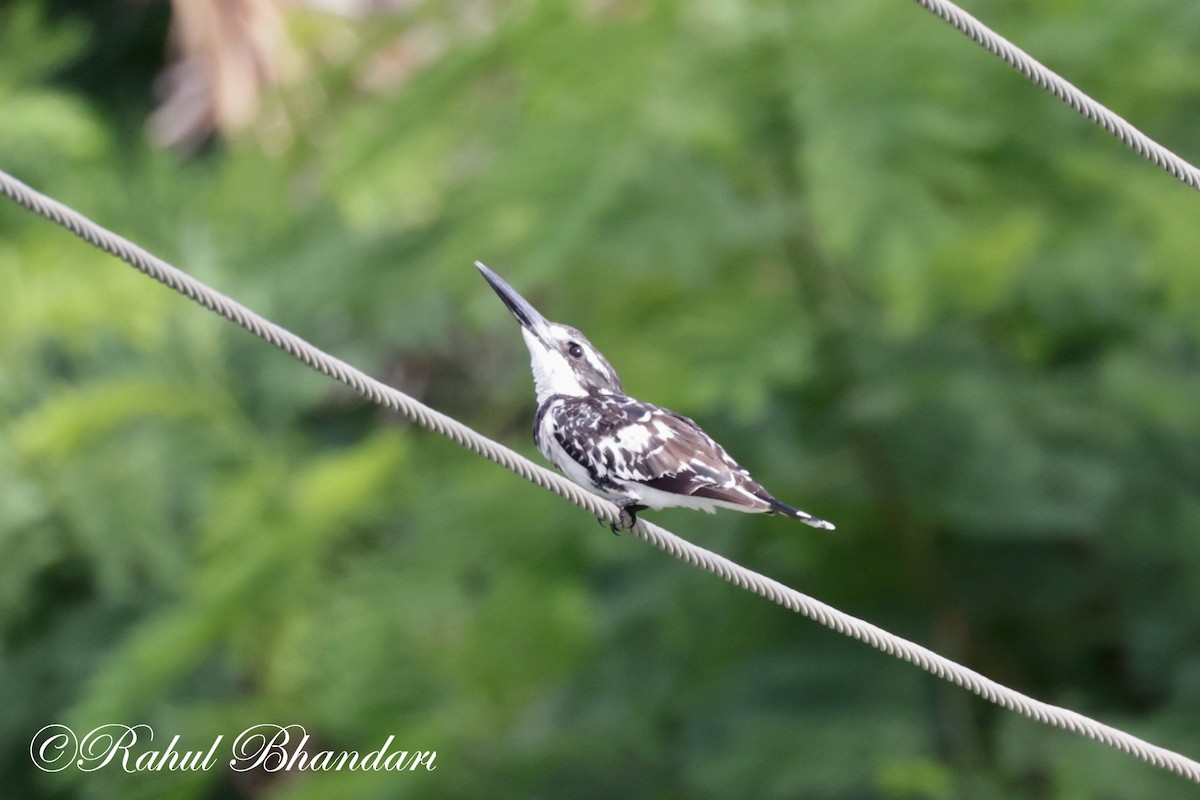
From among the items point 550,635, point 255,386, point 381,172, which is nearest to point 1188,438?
point 550,635

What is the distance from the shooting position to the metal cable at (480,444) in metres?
3.47

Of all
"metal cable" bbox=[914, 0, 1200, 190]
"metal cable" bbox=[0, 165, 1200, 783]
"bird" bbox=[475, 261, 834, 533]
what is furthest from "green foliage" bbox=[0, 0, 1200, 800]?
"metal cable" bbox=[0, 165, 1200, 783]

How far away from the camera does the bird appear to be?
175 inches

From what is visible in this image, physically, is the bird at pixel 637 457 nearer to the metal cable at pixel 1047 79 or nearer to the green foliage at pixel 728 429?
the green foliage at pixel 728 429

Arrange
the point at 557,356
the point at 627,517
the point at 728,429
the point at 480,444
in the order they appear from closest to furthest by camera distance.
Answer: the point at 480,444
the point at 627,517
the point at 557,356
the point at 728,429

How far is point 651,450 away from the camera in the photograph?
15.0 feet

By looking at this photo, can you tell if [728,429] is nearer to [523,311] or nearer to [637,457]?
[523,311]

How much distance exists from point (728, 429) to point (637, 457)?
2341mm

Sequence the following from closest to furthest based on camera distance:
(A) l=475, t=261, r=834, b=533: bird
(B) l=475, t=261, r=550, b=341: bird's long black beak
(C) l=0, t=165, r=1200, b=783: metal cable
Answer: (C) l=0, t=165, r=1200, b=783: metal cable < (A) l=475, t=261, r=834, b=533: bird < (B) l=475, t=261, r=550, b=341: bird's long black beak

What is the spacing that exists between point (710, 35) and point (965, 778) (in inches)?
130

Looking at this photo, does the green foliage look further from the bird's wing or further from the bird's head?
the bird's wing

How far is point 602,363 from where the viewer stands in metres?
5.44

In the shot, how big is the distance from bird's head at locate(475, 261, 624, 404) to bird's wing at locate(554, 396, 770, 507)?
1.20ft

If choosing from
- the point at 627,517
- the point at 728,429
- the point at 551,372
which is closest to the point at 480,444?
the point at 627,517
